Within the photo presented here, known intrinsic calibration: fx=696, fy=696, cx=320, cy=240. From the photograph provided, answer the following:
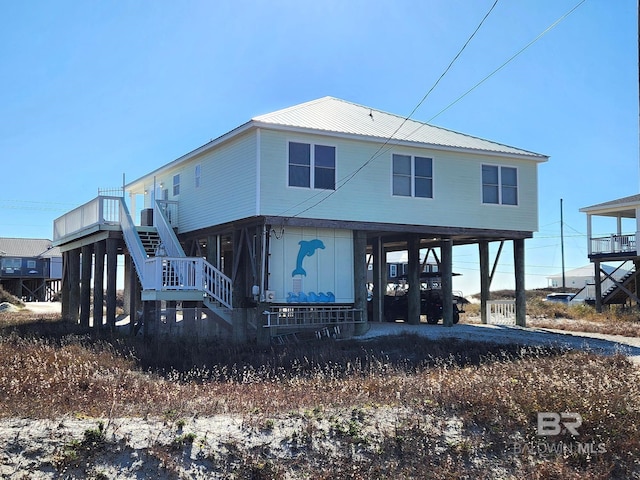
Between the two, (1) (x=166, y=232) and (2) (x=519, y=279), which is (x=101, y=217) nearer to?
(1) (x=166, y=232)

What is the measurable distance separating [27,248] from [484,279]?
5538 cm

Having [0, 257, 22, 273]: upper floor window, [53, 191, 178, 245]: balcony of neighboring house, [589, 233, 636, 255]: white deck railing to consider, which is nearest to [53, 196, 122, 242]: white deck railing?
[53, 191, 178, 245]: balcony of neighboring house

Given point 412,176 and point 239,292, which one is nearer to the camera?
point 239,292

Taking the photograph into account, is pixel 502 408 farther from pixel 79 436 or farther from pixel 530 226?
pixel 530 226

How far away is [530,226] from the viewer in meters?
25.1

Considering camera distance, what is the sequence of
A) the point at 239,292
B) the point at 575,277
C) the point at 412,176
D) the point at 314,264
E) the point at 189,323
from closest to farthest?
the point at 189,323, the point at 314,264, the point at 239,292, the point at 412,176, the point at 575,277

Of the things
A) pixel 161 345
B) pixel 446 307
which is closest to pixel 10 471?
pixel 161 345

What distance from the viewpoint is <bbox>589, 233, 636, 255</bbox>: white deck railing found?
37.2 metres

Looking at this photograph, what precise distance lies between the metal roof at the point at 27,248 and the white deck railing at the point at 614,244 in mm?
48640

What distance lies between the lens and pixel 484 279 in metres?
26.8

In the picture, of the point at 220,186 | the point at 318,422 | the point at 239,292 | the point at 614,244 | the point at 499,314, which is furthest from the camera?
the point at 614,244

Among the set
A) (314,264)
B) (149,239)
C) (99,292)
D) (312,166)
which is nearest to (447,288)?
(314,264)

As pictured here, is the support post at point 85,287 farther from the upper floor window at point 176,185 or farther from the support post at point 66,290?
the upper floor window at point 176,185

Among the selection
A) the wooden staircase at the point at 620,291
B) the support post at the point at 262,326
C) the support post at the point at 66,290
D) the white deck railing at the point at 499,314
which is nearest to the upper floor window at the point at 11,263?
the support post at the point at 66,290
